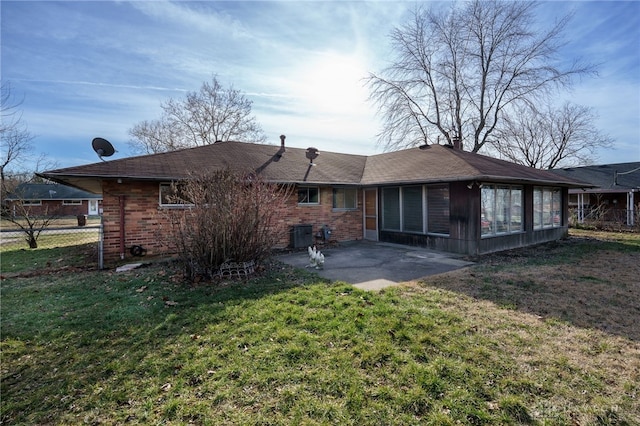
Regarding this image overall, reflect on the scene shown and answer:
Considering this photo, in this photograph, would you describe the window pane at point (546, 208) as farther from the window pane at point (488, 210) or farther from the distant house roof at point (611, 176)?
the distant house roof at point (611, 176)

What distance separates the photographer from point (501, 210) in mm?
10500

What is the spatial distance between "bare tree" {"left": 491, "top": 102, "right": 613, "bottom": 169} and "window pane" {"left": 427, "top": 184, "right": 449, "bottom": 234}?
2253 centimetres

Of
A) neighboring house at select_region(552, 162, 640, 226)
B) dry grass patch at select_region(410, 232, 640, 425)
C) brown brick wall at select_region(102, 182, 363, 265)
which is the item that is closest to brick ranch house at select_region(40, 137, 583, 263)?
brown brick wall at select_region(102, 182, 363, 265)

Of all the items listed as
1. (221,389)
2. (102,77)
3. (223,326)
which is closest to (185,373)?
(221,389)

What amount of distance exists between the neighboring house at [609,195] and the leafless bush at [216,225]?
60.4ft

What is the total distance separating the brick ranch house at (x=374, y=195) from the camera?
28.9ft

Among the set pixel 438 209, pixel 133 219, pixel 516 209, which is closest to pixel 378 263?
pixel 438 209

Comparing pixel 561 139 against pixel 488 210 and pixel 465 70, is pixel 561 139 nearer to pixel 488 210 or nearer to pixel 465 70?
pixel 465 70

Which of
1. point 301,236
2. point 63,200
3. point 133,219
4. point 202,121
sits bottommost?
point 301,236

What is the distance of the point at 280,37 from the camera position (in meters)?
9.23

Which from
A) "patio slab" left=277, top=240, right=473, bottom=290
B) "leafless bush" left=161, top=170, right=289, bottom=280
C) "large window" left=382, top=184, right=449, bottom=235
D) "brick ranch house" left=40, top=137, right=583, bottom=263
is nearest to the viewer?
"leafless bush" left=161, top=170, right=289, bottom=280

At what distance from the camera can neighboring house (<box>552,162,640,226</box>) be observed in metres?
18.1

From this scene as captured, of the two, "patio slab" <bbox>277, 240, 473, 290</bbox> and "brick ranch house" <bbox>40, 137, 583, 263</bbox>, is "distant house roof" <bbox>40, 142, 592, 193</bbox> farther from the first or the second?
"patio slab" <bbox>277, 240, 473, 290</bbox>

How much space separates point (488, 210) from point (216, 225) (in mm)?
8563
